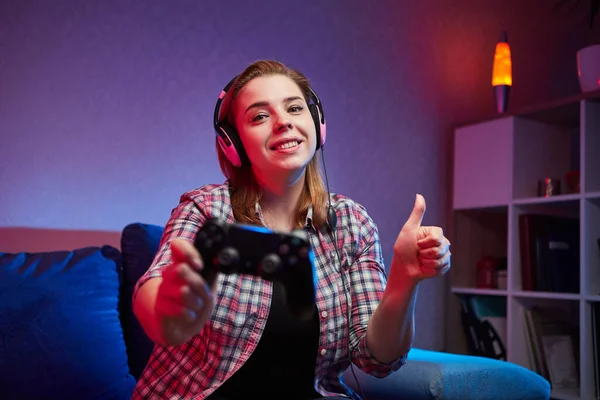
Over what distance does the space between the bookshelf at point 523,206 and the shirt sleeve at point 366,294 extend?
49.1 inches

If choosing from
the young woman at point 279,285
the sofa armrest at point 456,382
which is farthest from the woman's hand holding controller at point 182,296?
the sofa armrest at point 456,382

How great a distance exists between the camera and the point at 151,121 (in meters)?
2.09

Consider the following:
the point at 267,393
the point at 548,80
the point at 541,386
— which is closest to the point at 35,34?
the point at 267,393

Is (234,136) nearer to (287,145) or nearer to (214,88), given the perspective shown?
(287,145)

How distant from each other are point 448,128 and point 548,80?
27.5 inches

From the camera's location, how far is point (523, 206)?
2.63m

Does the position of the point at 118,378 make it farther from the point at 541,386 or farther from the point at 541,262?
the point at 541,262

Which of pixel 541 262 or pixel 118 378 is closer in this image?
pixel 118 378

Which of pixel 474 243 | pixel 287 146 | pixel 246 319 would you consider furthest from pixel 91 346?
pixel 474 243

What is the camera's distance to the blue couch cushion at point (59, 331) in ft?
4.87

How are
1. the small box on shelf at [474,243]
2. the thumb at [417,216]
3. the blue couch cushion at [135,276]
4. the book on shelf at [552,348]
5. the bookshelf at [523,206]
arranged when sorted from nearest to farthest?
the thumb at [417,216]
the blue couch cushion at [135,276]
the bookshelf at [523,206]
the book on shelf at [552,348]
the small box on shelf at [474,243]

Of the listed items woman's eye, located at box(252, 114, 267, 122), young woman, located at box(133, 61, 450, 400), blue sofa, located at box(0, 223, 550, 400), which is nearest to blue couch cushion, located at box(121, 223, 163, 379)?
blue sofa, located at box(0, 223, 550, 400)

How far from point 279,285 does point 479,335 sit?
66.5 inches

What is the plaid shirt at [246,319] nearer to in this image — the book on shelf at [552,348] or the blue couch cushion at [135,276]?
the blue couch cushion at [135,276]
